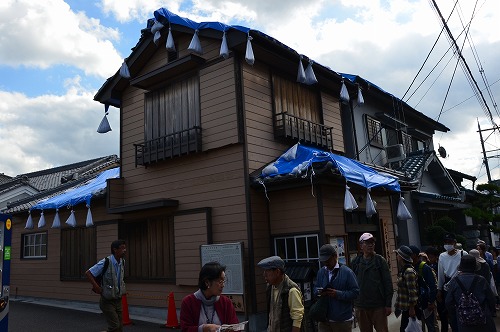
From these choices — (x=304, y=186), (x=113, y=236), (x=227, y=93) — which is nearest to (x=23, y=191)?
(x=113, y=236)

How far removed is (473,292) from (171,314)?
7574mm

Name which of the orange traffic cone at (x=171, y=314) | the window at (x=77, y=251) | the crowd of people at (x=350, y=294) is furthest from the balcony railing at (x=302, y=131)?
the window at (x=77, y=251)

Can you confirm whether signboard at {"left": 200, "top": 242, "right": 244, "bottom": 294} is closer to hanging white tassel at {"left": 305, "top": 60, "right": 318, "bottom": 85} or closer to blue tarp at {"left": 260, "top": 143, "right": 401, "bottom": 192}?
blue tarp at {"left": 260, "top": 143, "right": 401, "bottom": 192}

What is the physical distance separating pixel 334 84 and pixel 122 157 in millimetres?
7387

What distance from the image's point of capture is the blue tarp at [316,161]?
9578mm

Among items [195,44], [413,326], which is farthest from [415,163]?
[413,326]

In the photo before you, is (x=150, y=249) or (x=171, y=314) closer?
(x=171, y=314)

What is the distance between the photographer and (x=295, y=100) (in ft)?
42.1

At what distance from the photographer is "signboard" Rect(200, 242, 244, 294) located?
9797 millimetres

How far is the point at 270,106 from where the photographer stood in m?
11.8

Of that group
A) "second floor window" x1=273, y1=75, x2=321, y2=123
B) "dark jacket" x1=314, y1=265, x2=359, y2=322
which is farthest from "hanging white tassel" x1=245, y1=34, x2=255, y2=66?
"dark jacket" x1=314, y1=265, x2=359, y2=322

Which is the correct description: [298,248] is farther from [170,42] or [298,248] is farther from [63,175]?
[63,175]

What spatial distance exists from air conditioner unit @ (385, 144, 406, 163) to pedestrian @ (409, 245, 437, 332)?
9437 mm

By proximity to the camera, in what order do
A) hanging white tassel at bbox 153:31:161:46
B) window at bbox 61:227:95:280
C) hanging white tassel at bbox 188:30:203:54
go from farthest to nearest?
1. window at bbox 61:227:95:280
2. hanging white tassel at bbox 153:31:161:46
3. hanging white tassel at bbox 188:30:203:54
